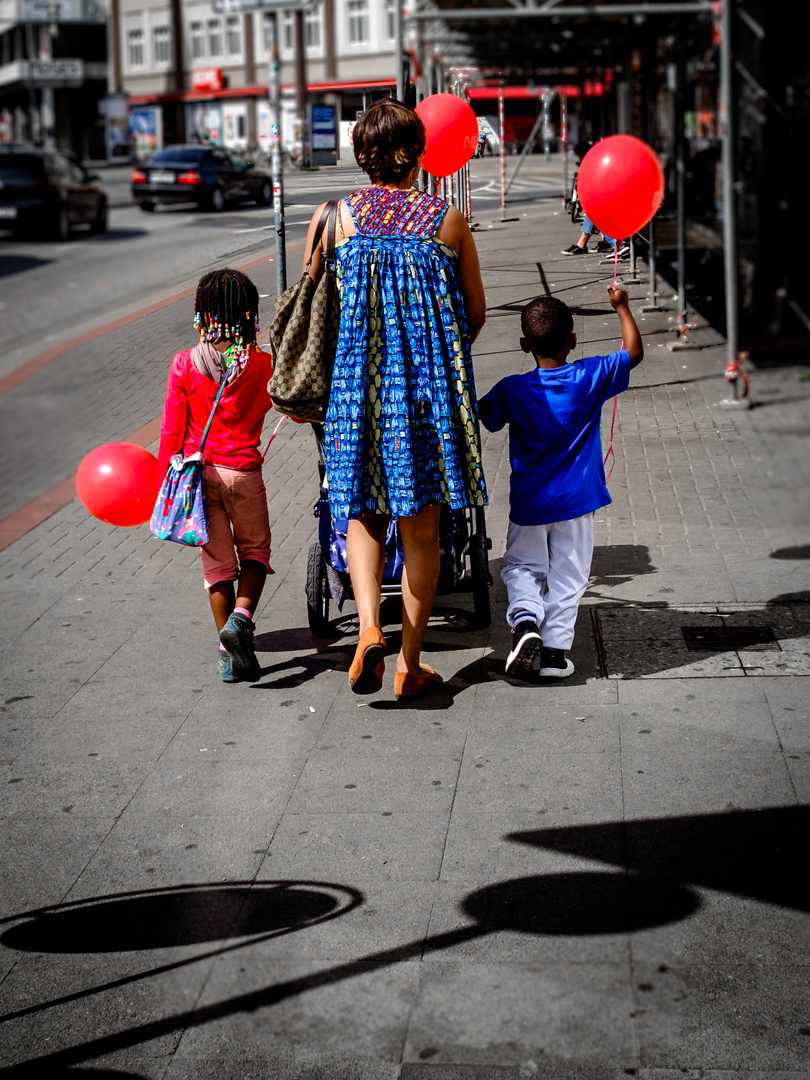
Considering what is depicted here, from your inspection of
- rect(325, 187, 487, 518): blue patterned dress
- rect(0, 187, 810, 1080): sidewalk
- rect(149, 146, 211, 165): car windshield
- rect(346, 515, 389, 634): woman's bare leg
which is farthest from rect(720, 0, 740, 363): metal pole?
rect(346, 515, 389, 634): woman's bare leg

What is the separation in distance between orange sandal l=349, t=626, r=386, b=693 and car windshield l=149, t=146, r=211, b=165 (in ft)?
4.26

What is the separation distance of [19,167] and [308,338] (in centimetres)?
201

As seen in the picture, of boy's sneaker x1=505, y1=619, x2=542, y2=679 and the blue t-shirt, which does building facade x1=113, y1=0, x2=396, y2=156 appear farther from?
boy's sneaker x1=505, y1=619, x2=542, y2=679

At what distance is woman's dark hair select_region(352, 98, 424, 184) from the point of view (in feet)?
10.4

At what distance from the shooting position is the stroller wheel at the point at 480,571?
3941mm

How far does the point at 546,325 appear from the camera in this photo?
3289 millimetres

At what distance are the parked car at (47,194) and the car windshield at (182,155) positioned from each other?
902mm

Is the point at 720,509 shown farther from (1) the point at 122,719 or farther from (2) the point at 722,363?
(1) the point at 122,719

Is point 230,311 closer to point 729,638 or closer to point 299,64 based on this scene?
point 729,638

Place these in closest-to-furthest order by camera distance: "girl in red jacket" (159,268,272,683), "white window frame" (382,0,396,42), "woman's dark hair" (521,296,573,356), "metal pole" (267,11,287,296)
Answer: "metal pole" (267,11,287,296) < "white window frame" (382,0,396,42) < "woman's dark hair" (521,296,573,356) < "girl in red jacket" (159,268,272,683)

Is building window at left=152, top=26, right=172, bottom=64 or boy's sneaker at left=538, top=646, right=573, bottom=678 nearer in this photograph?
building window at left=152, top=26, right=172, bottom=64

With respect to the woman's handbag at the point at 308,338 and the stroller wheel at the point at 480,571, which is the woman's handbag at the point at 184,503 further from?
the stroller wheel at the point at 480,571

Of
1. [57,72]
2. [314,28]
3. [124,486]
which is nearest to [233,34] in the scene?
[57,72]

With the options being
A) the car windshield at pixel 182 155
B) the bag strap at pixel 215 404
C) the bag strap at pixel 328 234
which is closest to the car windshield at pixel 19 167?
the car windshield at pixel 182 155
